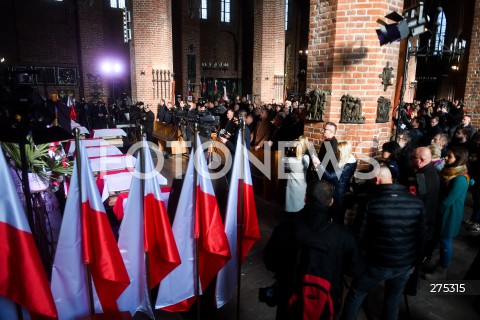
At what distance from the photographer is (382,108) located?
16.3ft

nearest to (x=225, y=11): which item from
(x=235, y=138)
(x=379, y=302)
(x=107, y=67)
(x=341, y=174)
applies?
(x=107, y=67)

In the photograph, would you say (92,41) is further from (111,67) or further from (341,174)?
(341,174)

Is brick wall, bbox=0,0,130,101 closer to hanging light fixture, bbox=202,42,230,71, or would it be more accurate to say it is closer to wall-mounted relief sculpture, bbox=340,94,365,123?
hanging light fixture, bbox=202,42,230,71

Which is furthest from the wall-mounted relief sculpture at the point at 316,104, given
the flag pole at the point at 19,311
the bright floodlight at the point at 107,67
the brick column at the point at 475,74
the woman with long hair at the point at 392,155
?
the bright floodlight at the point at 107,67

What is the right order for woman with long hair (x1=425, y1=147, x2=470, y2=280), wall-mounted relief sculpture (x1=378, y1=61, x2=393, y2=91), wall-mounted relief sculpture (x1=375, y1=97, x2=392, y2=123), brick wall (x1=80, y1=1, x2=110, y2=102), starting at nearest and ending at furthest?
1. woman with long hair (x1=425, y1=147, x2=470, y2=280)
2. wall-mounted relief sculpture (x1=378, y1=61, x2=393, y2=91)
3. wall-mounted relief sculpture (x1=375, y1=97, x2=392, y2=123)
4. brick wall (x1=80, y1=1, x2=110, y2=102)

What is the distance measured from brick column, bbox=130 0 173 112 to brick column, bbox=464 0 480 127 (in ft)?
35.0

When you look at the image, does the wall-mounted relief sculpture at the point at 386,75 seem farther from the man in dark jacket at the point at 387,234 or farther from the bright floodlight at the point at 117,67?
the bright floodlight at the point at 117,67

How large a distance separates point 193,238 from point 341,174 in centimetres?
227

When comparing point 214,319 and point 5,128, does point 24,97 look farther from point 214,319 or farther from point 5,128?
point 214,319

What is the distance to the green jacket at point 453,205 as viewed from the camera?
4035mm

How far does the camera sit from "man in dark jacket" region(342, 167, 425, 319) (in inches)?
107

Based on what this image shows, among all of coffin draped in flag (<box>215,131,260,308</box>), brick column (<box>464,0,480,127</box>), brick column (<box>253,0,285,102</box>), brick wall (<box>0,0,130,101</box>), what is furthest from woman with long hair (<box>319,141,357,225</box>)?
brick wall (<box>0,0,130,101</box>)

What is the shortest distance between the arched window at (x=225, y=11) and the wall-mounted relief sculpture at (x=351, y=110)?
1983 centimetres

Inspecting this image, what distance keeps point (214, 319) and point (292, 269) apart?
5.75 ft
